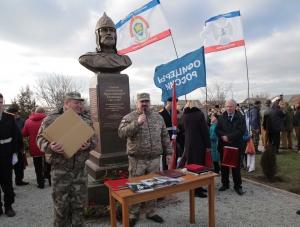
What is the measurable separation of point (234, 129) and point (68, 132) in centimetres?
343

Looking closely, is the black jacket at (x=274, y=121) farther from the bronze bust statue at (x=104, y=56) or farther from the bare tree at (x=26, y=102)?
the bare tree at (x=26, y=102)

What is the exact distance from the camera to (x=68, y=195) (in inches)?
113

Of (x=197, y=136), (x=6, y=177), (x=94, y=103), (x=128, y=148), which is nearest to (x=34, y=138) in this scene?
(x=6, y=177)

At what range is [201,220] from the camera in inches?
144

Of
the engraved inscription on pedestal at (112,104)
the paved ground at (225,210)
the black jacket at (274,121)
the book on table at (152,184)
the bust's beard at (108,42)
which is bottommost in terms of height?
the paved ground at (225,210)

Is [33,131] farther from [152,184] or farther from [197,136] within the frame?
[152,184]

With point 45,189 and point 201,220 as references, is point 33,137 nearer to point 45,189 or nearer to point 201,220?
point 45,189

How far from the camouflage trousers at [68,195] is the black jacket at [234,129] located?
120 inches

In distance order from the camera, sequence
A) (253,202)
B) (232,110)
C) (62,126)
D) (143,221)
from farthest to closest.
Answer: (232,110) → (253,202) → (143,221) → (62,126)

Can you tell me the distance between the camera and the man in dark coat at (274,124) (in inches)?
331

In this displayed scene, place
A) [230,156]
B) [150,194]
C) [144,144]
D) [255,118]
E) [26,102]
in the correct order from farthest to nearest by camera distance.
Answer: [26,102], [255,118], [230,156], [144,144], [150,194]

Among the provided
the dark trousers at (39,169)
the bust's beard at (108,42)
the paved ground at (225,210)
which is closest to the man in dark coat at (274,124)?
the paved ground at (225,210)

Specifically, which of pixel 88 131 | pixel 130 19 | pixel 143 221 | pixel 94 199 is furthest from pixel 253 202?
pixel 130 19

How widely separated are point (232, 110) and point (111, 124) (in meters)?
2.50
